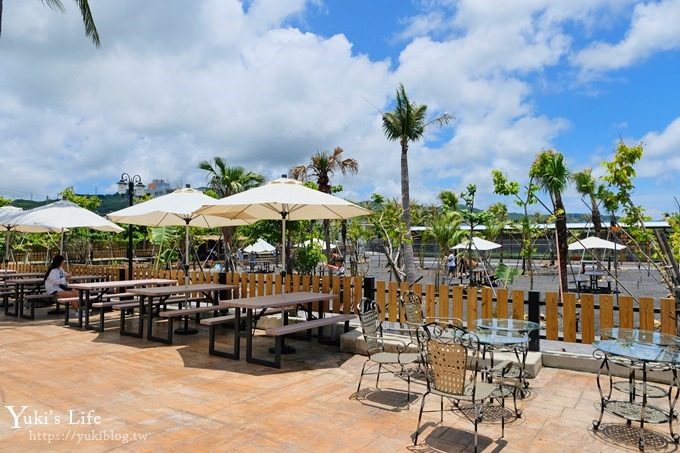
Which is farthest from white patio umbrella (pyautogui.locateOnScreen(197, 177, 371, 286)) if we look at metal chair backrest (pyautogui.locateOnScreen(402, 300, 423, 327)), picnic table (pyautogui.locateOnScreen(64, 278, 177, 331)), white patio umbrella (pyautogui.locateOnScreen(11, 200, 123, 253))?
white patio umbrella (pyautogui.locateOnScreen(11, 200, 123, 253))

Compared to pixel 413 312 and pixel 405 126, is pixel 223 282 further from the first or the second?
pixel 405 126

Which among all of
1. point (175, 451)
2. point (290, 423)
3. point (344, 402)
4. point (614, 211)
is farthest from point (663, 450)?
point (614, 211)

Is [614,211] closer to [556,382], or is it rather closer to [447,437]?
[556,382]

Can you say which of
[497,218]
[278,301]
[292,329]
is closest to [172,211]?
[278,301]

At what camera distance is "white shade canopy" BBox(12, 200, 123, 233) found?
9398 millimetres

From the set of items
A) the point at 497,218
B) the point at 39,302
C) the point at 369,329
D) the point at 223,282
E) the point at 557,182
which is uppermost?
the point at 557,182

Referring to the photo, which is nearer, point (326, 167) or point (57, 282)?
point (57, 282)

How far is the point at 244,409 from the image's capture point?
14.2 ft

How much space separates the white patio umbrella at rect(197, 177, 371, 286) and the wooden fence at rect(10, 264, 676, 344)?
112cm

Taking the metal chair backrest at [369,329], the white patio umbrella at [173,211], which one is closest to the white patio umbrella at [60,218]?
the white patio umbrella at [173,211]

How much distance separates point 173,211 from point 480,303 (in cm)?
527

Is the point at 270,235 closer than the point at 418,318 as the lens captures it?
No

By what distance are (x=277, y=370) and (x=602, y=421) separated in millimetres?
3534

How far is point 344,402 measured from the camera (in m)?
4.61
